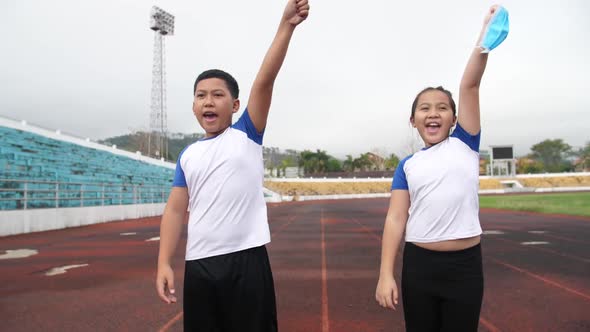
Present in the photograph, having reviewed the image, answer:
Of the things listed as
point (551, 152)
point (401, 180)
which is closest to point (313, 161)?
point (551, 152)

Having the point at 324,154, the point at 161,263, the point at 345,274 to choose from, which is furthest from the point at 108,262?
the point at 324,154

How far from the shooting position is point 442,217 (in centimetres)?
184

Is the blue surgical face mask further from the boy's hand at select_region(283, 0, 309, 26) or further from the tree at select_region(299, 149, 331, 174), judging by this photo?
the tree at select_region(299, 149, 331, 174)

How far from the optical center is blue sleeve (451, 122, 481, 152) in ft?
6.22

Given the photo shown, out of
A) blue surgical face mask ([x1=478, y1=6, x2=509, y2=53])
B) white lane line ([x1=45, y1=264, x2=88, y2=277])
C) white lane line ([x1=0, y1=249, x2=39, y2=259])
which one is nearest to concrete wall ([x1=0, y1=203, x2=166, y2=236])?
white lane line ([x1=0, y1=249, x2=39, y2=259])

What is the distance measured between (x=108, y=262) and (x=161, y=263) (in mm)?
6146

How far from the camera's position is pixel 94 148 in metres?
26.9

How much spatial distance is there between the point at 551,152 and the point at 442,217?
361 ft

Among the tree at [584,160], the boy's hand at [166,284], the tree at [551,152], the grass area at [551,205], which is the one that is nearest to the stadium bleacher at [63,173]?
→ the boy's hand at [166,284]

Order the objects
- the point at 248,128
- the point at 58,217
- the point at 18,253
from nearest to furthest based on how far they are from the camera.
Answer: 1. the point at 248,128
2. the point at 18,253
3. the point at 58,217

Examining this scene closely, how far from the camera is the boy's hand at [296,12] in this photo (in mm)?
1644

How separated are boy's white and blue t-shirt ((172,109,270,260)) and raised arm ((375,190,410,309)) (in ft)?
1.97

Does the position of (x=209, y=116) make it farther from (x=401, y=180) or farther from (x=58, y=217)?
(x=58, y=217)

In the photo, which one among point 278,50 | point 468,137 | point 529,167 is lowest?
point 468,137
